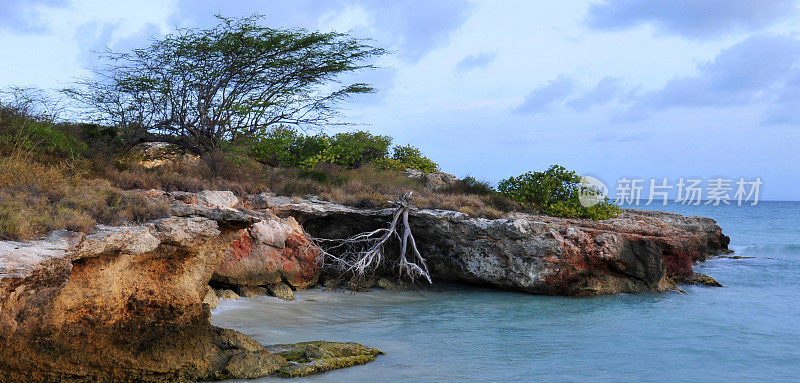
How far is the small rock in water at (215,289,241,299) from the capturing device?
10.8 meters

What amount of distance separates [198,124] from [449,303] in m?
10.6

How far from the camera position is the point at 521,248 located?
41.7ft

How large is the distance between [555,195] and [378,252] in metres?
7.68

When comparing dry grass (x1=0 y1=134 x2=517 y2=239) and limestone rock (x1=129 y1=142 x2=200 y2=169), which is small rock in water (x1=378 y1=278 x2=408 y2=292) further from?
limestone rock (x1=129 y1=142 x2=200 y2=169)

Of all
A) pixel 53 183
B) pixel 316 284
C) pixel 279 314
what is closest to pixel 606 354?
pixel 279 314

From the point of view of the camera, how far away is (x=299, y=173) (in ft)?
57.4

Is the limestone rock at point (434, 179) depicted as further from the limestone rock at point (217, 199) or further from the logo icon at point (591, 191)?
the limestone rock at point (217, 199)

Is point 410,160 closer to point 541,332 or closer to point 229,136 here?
point 229,136

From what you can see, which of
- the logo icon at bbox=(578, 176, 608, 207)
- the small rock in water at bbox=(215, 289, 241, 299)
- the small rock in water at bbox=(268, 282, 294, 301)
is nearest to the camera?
the small rock in water at bbox=(215, 289, 241, 299)

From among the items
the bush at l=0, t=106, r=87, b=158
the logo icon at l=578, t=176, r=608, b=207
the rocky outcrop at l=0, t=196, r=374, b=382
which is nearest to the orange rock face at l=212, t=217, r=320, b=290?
the rocky outcrop at l=0, t=196, r=374, b=382

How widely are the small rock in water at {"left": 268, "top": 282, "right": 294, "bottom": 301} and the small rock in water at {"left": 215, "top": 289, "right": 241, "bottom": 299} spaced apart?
78 centimetres

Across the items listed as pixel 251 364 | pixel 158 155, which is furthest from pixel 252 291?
pixel 158 155

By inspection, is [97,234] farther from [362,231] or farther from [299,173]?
[299,173]

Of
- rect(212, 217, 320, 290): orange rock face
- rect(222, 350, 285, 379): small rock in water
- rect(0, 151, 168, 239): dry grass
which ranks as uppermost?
rect(0, 151, 168, 239): dry grass
